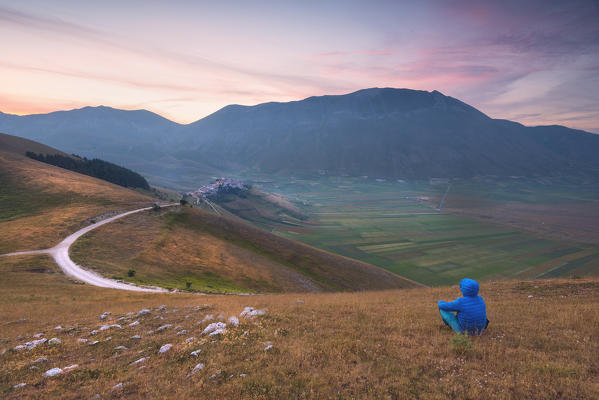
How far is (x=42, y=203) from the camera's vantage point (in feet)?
254

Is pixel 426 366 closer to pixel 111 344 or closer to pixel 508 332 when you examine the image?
pixel 508 332

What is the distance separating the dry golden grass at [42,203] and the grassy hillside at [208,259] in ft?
27.3

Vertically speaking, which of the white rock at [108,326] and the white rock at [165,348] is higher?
the white rock at [165,348]

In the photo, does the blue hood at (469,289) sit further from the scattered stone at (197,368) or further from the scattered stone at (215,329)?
the scattered stone at (215,329)

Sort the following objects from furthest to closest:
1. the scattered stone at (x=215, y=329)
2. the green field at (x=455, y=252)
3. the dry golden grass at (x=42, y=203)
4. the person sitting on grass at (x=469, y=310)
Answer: the green field at (x=455, y=252) → the dry golden grass at (x=42, y=203) → the scattered stone at (x=215, y=329) → the person sitting on grass at (x=469, y=310)

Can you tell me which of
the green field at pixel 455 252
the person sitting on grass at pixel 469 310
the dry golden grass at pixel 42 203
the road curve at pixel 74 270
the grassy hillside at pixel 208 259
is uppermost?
the person sitting on grass at pixel 469 310

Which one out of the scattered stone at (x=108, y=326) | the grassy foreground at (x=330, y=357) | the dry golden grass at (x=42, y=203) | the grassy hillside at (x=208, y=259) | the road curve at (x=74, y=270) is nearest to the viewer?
the grassy foreground at (x=330, y=357)

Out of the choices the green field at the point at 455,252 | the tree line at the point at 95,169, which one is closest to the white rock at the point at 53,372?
the green field at the point at 455,252

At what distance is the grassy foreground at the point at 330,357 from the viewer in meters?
8.69

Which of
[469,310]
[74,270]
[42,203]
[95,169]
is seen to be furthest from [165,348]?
[95,169]

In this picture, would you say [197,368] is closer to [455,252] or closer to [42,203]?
[42,203]

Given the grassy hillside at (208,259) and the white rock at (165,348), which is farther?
the grassy hillside at (208,259)

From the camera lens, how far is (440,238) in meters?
180

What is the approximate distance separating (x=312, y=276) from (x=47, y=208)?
3050 inches
